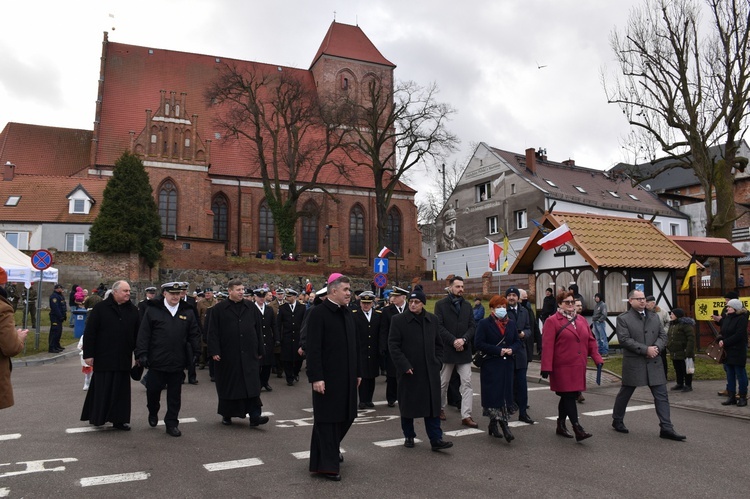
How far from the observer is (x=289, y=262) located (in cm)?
4228

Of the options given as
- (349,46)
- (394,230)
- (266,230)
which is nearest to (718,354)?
(266,230)

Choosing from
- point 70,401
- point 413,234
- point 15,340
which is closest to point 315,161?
point 413,234

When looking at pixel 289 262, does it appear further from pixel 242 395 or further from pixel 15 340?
pixel 15 340

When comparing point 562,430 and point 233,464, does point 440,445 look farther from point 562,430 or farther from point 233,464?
point 233,464

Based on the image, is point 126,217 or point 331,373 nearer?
point 331,373

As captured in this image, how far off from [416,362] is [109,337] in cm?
408

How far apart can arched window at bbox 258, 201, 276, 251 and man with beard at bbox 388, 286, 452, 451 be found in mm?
42956

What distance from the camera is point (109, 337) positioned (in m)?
8.08

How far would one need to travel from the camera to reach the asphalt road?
5555 mm

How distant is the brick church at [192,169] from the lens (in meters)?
39.8

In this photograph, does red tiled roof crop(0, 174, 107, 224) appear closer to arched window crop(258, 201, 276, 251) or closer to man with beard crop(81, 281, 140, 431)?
arched window crop(258, 201, 276, 251)

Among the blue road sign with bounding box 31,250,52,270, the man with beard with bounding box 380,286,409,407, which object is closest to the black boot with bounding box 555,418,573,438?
the man with beard with bounding box 380,286,409,407

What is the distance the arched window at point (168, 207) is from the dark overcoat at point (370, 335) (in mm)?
35278

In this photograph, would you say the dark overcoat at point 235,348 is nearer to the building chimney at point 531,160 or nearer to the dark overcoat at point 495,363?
the dark overcoat at point 495,363
